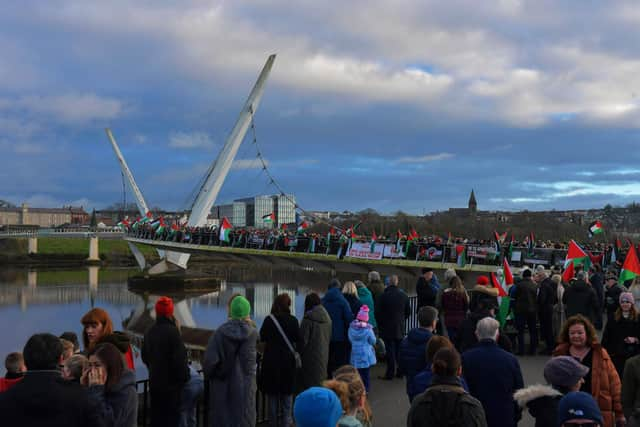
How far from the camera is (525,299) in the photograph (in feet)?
37.3

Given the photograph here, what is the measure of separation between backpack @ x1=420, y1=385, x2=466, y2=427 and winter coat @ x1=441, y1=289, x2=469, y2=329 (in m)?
5.57

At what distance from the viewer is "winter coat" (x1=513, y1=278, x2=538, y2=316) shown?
1133cm

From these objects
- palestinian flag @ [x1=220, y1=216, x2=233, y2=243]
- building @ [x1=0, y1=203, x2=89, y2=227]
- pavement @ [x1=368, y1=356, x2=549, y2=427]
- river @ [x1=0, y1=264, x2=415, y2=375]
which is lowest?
river @ [x1=0, y1=264, x2=415, y2=375]

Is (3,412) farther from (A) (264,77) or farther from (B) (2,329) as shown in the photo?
(A) (264,77)

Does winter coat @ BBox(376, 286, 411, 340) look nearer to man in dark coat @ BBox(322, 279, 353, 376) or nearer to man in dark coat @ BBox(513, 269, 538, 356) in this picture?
man in dark coat @ BBox(322, 279, 353, 376)

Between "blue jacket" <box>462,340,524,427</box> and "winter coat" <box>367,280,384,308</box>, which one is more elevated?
"winter coat" <box>367,280,384,308</box>

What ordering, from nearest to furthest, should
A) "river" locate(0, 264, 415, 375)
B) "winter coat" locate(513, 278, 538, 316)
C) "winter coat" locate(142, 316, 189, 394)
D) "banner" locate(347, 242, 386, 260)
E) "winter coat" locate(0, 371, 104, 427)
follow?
"winter coat" locate(0, 371, 104, 427) → "winter coat" locate(142, 316, 189, 394) → "winter coat" locate(513, 278, 538, 316) → "banner" locate(347, 242, 386, 260) → "river" locate(0, 264, 415, 375)

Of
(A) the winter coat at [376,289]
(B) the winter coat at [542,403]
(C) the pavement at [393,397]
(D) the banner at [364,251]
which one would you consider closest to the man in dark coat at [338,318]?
(C) the pavement at [393,397]

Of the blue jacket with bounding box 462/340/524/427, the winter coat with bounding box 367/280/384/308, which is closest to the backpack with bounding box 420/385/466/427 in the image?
the blue jacket with bounding box 462/340/524/427

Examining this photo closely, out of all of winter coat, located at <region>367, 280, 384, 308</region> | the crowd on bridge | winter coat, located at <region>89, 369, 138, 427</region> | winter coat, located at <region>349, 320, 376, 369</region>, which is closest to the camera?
the crowd on bridge

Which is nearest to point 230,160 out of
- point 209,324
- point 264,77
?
point 264,77

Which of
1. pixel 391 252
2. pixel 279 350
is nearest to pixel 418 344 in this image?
pixel 279 350

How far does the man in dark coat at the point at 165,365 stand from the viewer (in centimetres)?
566

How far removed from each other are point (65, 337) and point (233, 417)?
1783 mm
